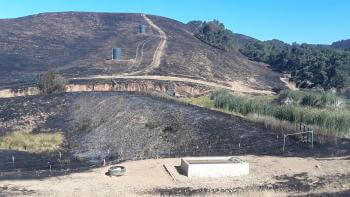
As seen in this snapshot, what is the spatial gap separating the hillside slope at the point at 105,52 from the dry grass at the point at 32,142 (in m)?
25.5

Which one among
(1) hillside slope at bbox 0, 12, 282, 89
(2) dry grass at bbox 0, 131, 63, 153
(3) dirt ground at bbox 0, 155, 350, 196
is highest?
(1) hillside slope at bbox 0, 12, 282, 89

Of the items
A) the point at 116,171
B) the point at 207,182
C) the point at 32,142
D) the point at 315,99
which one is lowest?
the point at 32,142

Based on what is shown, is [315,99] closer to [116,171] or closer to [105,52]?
[116,171]

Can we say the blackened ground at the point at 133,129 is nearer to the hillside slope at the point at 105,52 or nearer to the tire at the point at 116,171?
the tire at the point at 116,171

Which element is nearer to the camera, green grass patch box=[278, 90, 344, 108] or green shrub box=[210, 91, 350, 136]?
green shrub box=[210, 91, 350, 136]

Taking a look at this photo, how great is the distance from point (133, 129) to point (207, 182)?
14015 millimetres

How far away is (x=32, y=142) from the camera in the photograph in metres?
38.0

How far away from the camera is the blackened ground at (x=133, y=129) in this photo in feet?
105

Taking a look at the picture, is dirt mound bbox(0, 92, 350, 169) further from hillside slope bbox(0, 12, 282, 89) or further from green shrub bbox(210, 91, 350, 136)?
hillside slope bbox(0, 12, 282, 89)

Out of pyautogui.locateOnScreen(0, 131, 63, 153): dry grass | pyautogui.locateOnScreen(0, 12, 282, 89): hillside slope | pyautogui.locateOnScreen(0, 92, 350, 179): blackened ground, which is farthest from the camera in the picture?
pyautogui.locateOnScreen(0, 12, 282, 89): hillside slope

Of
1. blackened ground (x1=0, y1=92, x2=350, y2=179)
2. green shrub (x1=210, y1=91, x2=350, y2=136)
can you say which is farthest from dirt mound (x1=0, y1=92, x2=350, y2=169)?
green shrub (x1=210, y1=91, x2=350, y2=136)

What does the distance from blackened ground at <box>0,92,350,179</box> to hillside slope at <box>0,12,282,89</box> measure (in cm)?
2000

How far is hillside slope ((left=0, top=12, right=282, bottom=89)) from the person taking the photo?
7488cm

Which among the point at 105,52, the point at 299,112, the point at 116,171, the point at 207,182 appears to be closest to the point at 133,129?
the point at 116,171
